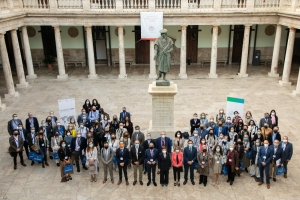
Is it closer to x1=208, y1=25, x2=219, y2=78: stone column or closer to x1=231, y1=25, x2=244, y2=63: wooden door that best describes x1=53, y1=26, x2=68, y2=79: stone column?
x1=208, y1=25, x2=219, y2=78: stone column

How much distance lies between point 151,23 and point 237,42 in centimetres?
830

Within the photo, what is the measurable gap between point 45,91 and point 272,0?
1575 centimetres

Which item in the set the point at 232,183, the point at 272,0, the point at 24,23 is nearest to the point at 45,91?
the point at 24,23

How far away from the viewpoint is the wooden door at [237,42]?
2473cm

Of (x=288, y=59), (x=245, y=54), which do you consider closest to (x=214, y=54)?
(x=245, y=54)

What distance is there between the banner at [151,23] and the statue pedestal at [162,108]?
9.21 metres

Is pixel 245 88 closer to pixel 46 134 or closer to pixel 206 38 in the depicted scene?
pixel 206 38

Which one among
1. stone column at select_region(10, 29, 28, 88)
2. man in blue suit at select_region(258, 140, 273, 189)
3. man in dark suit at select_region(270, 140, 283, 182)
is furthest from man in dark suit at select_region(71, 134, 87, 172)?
stone column at select_region(10, 29, 28, 88)

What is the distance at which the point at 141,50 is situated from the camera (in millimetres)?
25484

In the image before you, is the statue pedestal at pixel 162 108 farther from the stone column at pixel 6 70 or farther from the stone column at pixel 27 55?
the stone column at pixel 27 55

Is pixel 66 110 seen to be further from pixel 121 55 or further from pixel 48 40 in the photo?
pixel 48 40

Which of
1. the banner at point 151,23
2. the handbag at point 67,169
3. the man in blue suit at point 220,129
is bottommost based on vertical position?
the handbag at point 67,169

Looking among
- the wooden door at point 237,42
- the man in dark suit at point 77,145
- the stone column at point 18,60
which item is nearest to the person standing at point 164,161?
the man in dark suit at point 77,145

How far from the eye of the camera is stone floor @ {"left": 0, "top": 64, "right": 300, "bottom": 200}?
10.2 meters
